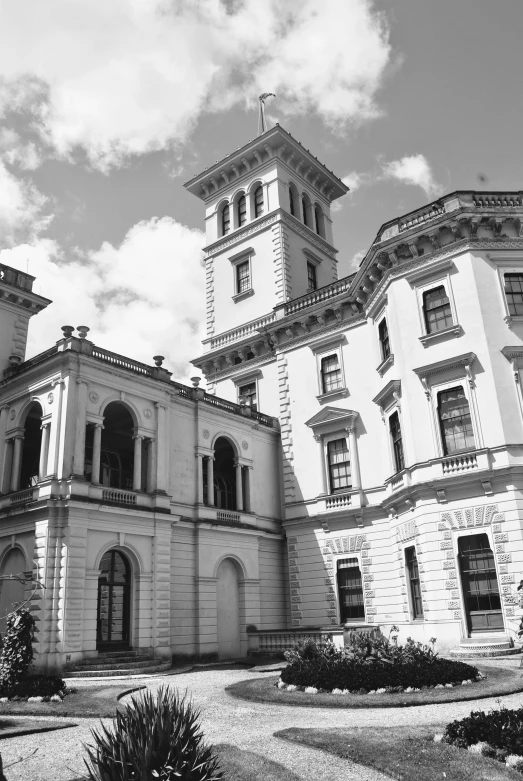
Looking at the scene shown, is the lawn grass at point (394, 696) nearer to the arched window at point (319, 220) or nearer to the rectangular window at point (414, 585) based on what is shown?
the rectangular window at point (414, 585)

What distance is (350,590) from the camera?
91.6 feet

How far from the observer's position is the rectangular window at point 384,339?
1077 inches

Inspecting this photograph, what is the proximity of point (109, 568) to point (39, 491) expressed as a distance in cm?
401

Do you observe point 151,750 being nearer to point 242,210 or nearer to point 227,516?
point 227,516

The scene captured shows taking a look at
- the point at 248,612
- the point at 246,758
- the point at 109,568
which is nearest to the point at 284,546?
the point at 248,612

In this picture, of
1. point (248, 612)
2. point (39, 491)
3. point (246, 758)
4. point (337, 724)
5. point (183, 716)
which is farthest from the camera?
point (248, 612)

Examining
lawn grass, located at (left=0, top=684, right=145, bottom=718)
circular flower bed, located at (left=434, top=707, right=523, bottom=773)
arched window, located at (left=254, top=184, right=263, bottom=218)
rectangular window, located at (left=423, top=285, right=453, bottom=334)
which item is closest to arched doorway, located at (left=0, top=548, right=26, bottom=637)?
lawn grass, located at (left=0, top=684, right=145, bottom=718)

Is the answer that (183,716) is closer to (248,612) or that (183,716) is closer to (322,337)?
(248,612)

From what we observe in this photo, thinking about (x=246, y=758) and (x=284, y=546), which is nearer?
(x=246, y=758)

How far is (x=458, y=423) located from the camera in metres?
23.4

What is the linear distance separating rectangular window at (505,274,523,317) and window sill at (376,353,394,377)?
4.85 meters

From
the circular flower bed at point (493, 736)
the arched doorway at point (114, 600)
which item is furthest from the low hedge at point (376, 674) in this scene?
the arched doorway at point (114, 600)

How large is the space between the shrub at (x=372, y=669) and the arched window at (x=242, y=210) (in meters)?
29.5

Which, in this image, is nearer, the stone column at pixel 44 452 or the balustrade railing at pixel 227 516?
the stone column at pixel 44 452
